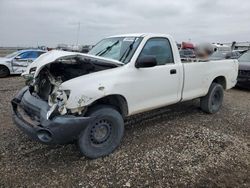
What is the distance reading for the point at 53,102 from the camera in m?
3.74

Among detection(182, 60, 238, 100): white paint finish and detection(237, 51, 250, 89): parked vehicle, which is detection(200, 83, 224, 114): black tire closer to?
detection(182, 60, 238, 100): white paint finish

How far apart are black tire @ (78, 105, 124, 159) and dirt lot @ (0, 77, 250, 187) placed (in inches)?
5.6

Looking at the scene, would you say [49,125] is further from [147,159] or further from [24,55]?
[24,55]

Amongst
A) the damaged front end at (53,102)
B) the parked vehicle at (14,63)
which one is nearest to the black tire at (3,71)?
the parked vehicle at (14,63)

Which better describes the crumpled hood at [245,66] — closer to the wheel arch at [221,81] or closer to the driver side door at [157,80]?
the wheel arch at [221,81]

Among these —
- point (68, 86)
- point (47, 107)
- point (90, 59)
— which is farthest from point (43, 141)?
point (90, 59)

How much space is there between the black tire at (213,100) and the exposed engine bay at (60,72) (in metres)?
3.03

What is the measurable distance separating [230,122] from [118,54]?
9.94 feet

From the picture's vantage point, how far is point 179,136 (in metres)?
4.96

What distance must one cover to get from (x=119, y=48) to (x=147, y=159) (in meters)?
2.07

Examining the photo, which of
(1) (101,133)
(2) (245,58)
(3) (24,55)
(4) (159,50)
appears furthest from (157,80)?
(3) (24,55)

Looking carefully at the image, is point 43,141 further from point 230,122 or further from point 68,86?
point 230,122

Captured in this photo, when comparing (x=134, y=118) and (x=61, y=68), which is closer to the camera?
(x=61, y=68)

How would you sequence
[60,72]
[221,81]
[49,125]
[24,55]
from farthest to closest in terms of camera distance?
1. [24,55]
2. [221,81]
3. [60,72]
4. [49,125]
